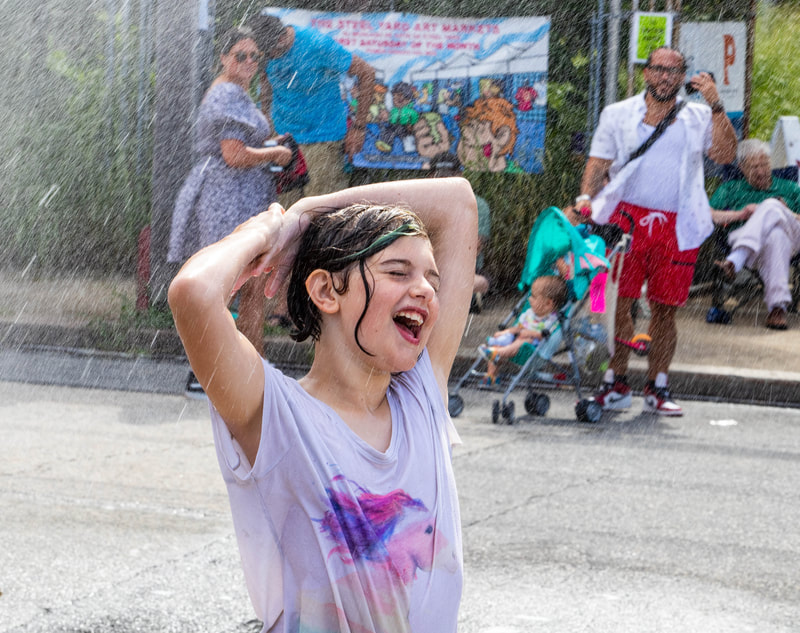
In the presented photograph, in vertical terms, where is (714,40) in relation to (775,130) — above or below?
above

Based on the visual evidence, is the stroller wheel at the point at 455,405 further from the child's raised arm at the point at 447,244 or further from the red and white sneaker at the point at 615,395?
the child's raised arm at the point at 447,244

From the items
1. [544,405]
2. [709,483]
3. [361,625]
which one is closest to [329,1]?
[544,405]

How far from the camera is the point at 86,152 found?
54.7 feet

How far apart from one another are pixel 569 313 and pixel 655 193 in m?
1.36

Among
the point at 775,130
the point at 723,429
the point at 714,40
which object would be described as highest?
the point at 714,40

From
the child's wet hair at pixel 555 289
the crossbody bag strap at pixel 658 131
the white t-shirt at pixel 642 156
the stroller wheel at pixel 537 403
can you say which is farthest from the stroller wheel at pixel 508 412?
the crossbody bag strap at pixel 658 131

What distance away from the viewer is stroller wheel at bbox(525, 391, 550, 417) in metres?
7.98

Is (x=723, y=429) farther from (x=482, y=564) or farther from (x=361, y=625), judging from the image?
(x=361, y=625)

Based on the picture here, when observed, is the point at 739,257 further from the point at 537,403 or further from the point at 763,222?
the point at 537,403

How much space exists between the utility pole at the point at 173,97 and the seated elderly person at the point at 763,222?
4852mm

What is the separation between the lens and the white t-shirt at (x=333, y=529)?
2.01 metres

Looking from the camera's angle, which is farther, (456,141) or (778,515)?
(456,141)

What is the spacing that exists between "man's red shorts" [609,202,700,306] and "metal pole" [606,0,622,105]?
90.3 inches

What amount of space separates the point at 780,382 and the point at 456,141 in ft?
12.9
